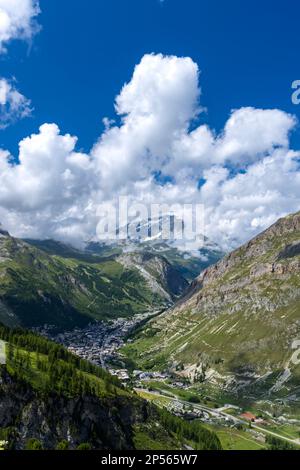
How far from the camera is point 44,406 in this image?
159250 millimetres

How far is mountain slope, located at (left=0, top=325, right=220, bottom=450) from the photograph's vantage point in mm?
151125

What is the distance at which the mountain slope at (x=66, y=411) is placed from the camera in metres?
151

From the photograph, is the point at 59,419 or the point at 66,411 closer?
the point at 59,419

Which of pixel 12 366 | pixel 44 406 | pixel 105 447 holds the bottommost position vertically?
pixel 105 447

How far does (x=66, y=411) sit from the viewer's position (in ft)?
536

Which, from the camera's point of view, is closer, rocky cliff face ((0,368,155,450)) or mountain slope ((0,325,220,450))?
rocky cliff face ((0,368,155,450))

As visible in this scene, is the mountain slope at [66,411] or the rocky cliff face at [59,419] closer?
the rocky cliff face at [59,419]

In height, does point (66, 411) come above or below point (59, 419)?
above
